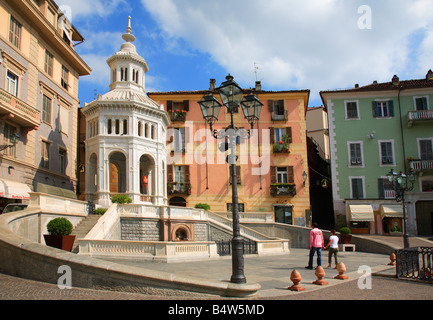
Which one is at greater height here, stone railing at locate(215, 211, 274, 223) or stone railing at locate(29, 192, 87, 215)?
stone railing at locate(29, 192, 87, 215)

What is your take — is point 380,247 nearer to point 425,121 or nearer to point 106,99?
point 425,121

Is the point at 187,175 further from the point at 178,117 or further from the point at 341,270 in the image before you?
the point at 341,270

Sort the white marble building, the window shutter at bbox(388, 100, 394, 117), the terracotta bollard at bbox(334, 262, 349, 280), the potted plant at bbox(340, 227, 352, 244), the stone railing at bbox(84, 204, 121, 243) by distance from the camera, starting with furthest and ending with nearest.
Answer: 1. the window shutter at bbox(388, 100, 394, 117)
2. the white marble building
3. the potted plant at bbox(340, 227, 352, 244)
4. the stone railing at bbox(84, 204, 121, 243)
5. the terracotta bollard at bbox(334, 262, 349, 280)

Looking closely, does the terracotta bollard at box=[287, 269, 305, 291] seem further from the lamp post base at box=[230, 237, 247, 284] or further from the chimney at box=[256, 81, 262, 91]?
the chimney at box=[256, 81, 262, 91]

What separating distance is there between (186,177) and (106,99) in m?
11.3

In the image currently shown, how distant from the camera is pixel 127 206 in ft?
80.3

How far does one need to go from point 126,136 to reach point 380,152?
2331 centimetres

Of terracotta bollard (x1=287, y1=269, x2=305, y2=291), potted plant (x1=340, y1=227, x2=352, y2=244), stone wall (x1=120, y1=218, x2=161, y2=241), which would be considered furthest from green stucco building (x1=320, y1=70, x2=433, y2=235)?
terracotta bollard (x1=287, y1=269, x2=305, y2=291)

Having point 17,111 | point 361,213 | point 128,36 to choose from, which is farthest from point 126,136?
point 361,213

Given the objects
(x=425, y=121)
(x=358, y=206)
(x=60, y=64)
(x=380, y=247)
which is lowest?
(x=380, y=247)

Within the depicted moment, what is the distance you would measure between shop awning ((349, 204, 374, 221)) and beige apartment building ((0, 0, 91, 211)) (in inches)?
921

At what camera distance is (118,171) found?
33.8 metres

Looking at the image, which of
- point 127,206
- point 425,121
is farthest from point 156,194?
point 425,121

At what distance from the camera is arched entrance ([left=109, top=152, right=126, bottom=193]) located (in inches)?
1302
